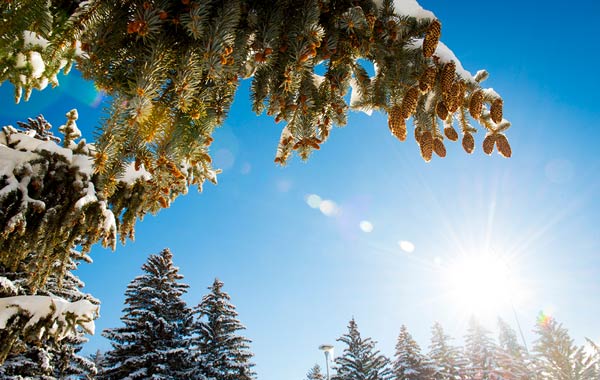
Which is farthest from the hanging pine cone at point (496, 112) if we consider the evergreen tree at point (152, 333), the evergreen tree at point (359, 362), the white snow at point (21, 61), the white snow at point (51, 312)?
the evergreen tree at point (359, 362)

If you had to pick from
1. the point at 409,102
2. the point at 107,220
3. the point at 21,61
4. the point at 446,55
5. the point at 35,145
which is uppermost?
the point at 35,145

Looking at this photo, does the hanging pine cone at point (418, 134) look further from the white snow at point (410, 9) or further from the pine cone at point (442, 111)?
the white snow at point (410, 9)

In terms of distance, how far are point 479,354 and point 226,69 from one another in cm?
3384

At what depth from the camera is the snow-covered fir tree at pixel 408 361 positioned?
970 inches

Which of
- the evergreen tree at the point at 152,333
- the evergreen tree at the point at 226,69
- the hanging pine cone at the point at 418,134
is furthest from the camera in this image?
the evergreen tree at the point at 152,333

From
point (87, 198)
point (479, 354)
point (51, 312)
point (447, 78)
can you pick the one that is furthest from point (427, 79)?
point (479, 354)

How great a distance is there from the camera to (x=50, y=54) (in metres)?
1.43

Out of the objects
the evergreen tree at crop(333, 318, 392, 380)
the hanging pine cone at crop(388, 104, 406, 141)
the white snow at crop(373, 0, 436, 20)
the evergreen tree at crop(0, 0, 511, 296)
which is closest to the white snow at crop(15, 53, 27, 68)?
the evergreen tree at crop(0, 0, 511, 296)

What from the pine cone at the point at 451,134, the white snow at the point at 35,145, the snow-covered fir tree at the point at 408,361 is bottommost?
the pine cone at the point at 451,134

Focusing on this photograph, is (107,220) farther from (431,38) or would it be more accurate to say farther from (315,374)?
(315,374)

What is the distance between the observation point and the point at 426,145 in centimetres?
176

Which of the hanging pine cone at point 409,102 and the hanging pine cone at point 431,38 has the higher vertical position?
the hanging pine cone at point 431,38

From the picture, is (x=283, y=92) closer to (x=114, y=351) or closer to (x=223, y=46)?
(x=223, y=46)

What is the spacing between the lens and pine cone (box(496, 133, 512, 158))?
70.1 inches
